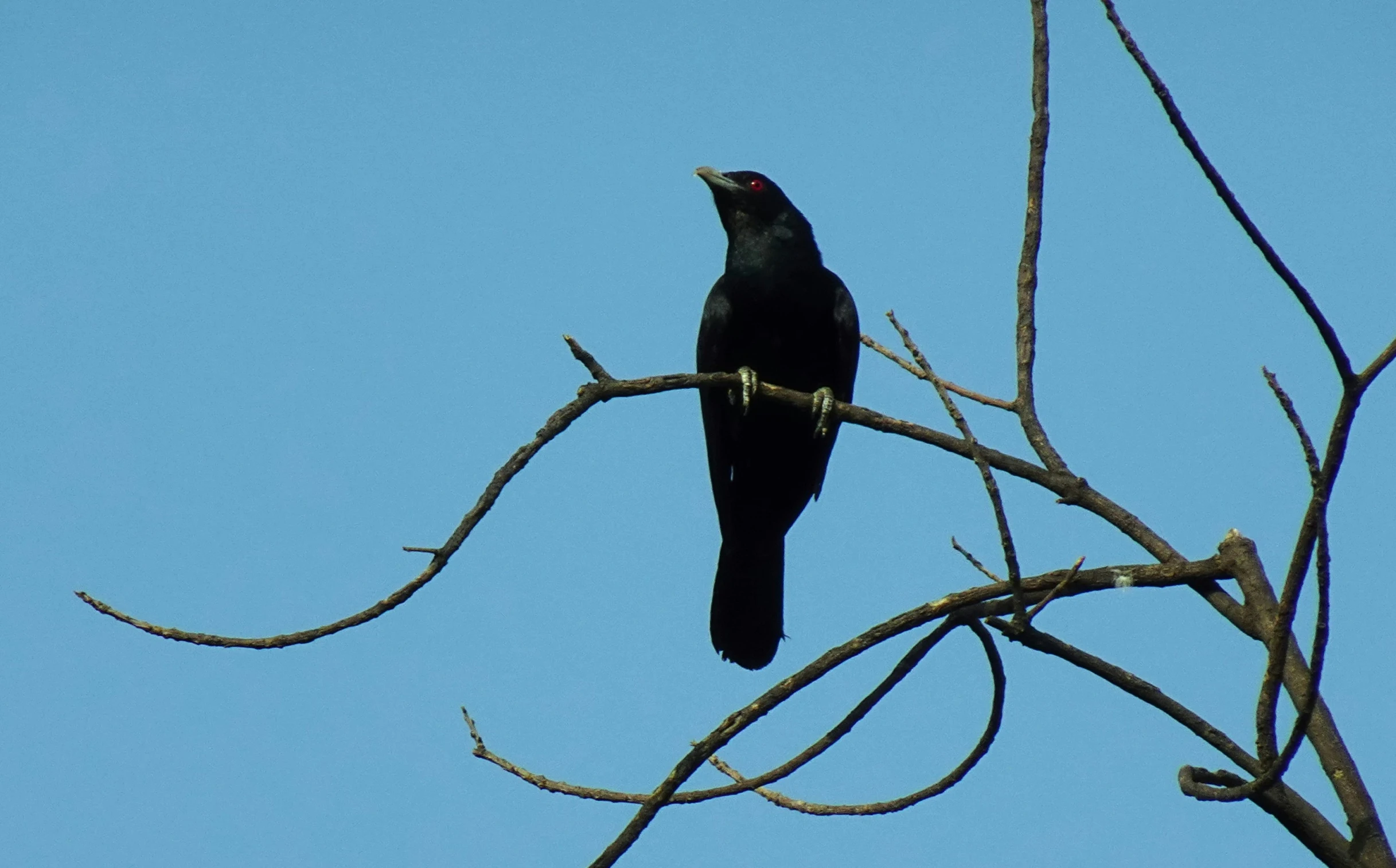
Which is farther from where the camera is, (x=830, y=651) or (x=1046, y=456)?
(x=1046, y=456)

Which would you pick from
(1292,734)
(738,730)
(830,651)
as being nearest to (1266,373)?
(1292,734)

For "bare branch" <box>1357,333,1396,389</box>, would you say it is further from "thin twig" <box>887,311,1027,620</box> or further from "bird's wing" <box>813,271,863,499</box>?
"bird's wing" <box>813,271,863,499</box>

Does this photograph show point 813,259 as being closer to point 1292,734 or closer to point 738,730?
point 738,730

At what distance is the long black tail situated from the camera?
548 centimetres

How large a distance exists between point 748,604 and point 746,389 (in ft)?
5.61

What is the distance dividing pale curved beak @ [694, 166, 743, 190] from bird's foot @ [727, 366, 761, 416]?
1.04 m

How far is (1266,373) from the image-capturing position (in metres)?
2.24

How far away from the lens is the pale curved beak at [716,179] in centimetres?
640

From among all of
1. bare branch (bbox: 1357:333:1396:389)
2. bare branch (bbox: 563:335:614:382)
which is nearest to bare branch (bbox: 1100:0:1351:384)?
bare branch (bbox: 1357:333:1396:389)

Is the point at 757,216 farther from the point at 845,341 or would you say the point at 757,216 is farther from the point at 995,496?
the point at 995,496

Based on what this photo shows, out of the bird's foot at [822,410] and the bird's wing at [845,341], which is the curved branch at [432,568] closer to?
the bird's foot at [822,410]

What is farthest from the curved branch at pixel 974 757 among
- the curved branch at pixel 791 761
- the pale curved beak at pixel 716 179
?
the pale curved beak at pixel 716 179

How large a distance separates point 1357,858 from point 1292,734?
257mm

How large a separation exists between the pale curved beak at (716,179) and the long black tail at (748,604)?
1.67 m
